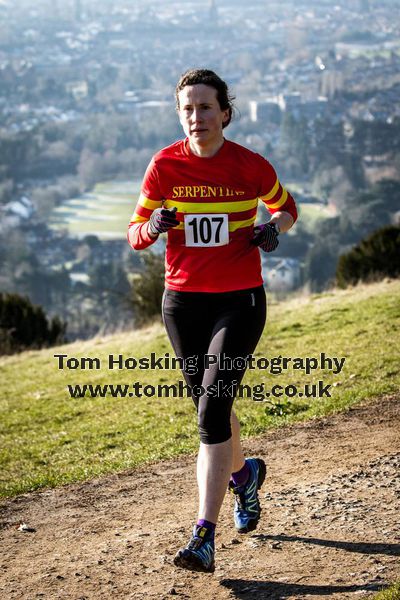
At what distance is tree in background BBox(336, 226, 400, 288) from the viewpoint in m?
20.0

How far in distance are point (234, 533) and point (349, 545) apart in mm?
666

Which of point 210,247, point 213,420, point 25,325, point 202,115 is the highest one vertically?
point 202,115

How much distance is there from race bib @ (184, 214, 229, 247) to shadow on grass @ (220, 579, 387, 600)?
160 centimetres

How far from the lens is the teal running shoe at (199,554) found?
4.20 m

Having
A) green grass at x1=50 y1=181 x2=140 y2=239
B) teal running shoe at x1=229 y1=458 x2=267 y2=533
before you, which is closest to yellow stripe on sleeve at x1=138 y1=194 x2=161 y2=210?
teal running shoe at x1=229 y1=458 x2=267 y2=533

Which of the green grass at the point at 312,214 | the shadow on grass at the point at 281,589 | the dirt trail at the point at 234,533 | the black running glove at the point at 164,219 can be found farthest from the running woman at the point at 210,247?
the green grass at the point at 312,214

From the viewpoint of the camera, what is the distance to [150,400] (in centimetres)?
1013

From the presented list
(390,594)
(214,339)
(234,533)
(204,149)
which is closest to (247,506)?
(234,533)

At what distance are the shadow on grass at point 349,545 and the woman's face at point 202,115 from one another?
2.07 meters

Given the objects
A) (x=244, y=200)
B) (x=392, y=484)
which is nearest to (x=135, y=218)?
(x=244, y=200)

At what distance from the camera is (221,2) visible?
11156 centimetres

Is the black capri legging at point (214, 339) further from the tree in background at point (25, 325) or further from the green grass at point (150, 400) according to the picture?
the tree in background at point (25, 325)

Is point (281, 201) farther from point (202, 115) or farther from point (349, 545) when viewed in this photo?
point (349, 545)

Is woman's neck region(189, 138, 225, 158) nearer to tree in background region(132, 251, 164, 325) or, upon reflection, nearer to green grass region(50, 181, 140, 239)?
tree in background region(132, 251, 164, 325)
